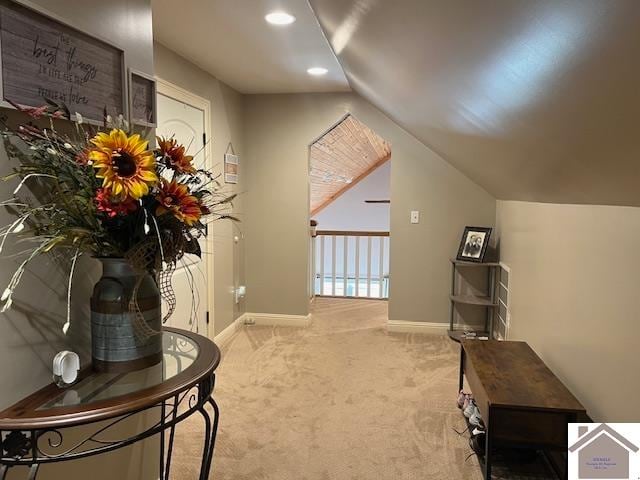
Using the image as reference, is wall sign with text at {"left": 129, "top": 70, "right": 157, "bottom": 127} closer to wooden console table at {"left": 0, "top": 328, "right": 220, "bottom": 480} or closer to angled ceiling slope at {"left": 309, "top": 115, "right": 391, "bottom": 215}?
wooden console table at {"left": 0, "top": 328, "right": 220, "bottom": 480}

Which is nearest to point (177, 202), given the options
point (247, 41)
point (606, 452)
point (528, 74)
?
point (528, 74)

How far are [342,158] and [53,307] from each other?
4.51m

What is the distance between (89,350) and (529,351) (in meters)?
2.15

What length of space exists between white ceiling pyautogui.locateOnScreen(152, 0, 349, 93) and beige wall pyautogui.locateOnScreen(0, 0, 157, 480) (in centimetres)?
65

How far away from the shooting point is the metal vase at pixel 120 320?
50.3 inches

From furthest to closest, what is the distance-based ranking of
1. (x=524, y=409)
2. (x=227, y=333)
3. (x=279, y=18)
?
(x=227, y=333), (x=279, y=18), (x=524, y=409)

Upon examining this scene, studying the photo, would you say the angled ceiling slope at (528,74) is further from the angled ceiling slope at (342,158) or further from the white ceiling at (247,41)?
the angled ceiling slope at (342,158)

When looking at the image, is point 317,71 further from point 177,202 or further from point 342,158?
point 177,202

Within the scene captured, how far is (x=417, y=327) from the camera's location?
4.27m

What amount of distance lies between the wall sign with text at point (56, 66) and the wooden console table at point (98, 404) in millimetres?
757

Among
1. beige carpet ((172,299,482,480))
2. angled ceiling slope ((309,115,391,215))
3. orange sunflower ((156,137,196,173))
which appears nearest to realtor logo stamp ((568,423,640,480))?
beige carpet ((172,299,482,480))

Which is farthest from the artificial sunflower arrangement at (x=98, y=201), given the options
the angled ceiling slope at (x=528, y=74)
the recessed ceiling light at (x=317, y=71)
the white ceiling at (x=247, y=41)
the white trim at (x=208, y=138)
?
Answer: the recessed ceiling light at (x=317, y=71)

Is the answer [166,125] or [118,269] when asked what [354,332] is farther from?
[118,269]

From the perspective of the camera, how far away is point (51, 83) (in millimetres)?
1287
